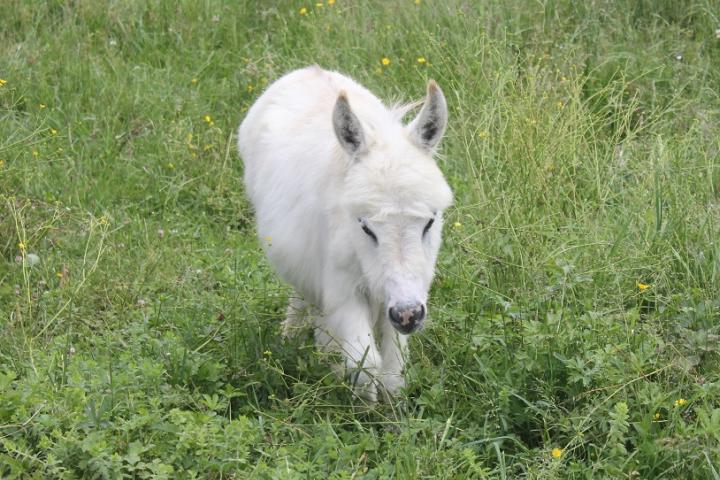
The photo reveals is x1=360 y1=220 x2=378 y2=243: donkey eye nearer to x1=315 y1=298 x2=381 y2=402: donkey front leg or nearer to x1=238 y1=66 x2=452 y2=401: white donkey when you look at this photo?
x1=238 y1=66 x2=452 y2=401: white donkey

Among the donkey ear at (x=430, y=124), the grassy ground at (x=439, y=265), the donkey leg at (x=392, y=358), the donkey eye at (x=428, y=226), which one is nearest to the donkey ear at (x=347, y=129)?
the donkey ear at (x=430, y=124)

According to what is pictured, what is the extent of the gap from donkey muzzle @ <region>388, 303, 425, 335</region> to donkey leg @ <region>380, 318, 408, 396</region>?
415 mm

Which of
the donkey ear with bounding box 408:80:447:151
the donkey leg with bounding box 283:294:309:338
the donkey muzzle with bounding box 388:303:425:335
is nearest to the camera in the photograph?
the donkey muzzle with bounding box 388:303:425:335

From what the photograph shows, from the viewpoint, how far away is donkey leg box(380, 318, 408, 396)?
435cm

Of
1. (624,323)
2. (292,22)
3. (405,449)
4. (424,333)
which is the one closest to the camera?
(405,449)

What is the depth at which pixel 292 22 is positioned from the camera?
8.16 m

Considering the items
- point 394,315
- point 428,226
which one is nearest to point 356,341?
point 394,315

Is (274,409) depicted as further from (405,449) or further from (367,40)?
(367,40)

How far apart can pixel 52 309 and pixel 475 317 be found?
200cm

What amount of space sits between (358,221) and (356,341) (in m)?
0.49

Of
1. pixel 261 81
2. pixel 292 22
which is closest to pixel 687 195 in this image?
pixel 261 81

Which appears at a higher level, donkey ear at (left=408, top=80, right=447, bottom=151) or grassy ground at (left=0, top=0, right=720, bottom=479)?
donkey ear at (left=408, top=80, right=447, bottom=151)

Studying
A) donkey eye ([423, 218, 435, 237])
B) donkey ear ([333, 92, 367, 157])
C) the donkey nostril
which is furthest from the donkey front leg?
donkey ear ([333, 92, 367, 157])

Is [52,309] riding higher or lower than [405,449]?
lower
